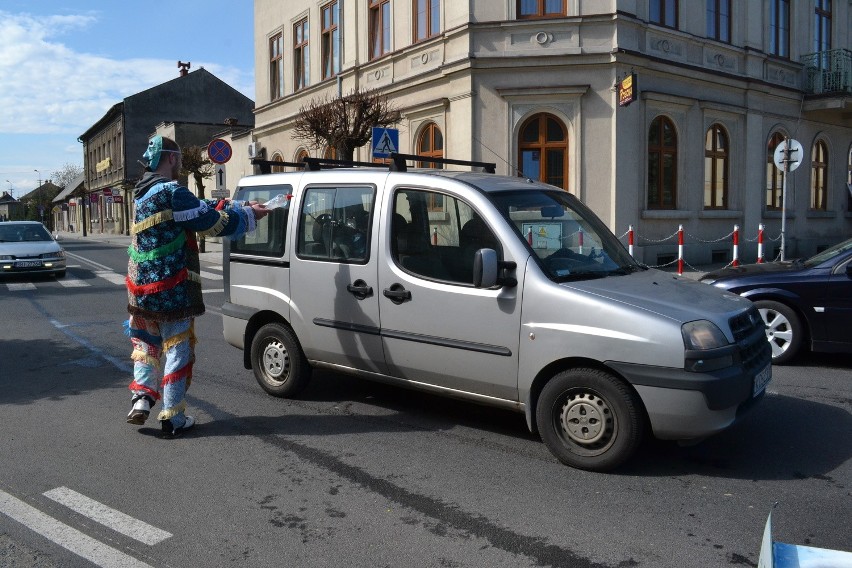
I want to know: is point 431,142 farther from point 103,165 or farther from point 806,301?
point 103,165

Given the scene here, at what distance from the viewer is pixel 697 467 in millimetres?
4703

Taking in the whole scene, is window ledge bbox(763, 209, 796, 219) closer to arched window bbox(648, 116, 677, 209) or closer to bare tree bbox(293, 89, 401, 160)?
arched window bbox(648, 116, 677, 209)

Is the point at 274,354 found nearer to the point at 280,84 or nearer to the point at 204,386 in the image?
the point at 204,386

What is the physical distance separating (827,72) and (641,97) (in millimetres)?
8927

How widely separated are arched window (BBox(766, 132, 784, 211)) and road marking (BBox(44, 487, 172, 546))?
2135 centimetres

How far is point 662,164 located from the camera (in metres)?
18.9

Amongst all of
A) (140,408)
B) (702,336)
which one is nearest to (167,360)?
(140,408)

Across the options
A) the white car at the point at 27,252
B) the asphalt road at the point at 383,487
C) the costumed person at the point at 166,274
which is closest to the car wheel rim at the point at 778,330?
the asphalt road at the point at 383,487

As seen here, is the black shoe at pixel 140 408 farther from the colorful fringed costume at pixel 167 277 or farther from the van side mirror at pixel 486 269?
the van side mirror at pixel 486 269

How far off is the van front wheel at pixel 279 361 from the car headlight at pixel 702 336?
315 cm

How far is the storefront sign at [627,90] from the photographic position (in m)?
16.3

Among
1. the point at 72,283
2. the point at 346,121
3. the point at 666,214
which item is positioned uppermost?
the point at 346,121

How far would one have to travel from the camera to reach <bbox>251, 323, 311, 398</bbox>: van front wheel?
20.4 feet

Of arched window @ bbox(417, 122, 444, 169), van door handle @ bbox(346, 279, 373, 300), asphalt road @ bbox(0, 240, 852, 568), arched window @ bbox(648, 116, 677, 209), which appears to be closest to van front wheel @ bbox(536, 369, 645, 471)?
asphalt road @ bbox(0, 240, 852, 568)
